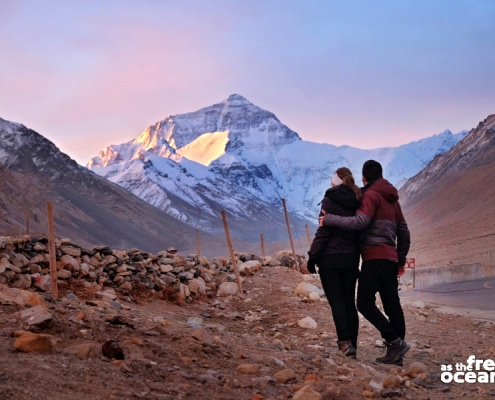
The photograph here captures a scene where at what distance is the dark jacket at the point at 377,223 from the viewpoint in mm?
5441

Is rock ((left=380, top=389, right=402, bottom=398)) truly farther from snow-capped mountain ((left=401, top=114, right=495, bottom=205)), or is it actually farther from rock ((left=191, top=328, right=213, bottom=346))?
snow-capped mountain ((left=401, top=114, right=495, bottom=205))

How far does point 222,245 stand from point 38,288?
3003 inches

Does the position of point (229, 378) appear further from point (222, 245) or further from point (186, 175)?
point (186, 175)

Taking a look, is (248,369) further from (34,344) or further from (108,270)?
(108,270)

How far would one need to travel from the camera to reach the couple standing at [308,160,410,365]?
546cm

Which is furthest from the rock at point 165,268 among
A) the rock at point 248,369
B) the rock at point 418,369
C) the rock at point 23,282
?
the rock at point 248,369

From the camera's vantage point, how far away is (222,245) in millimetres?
85625

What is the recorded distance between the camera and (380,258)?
5.44 meters

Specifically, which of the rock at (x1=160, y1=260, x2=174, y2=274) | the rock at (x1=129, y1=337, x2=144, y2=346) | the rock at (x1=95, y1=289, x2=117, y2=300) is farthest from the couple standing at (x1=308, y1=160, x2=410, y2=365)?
the rock at (x1=160, y1=260, x2=174, y2=274)

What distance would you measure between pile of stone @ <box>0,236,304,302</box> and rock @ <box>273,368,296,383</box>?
5955 mm

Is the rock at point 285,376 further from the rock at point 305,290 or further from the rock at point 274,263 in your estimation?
the rock at point 274,263

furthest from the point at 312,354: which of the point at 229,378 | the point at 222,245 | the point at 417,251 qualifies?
the point at 222,245

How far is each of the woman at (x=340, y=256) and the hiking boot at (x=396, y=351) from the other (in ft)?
0.95

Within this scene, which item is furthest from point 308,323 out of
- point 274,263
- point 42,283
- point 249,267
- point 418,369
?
point 274,263
